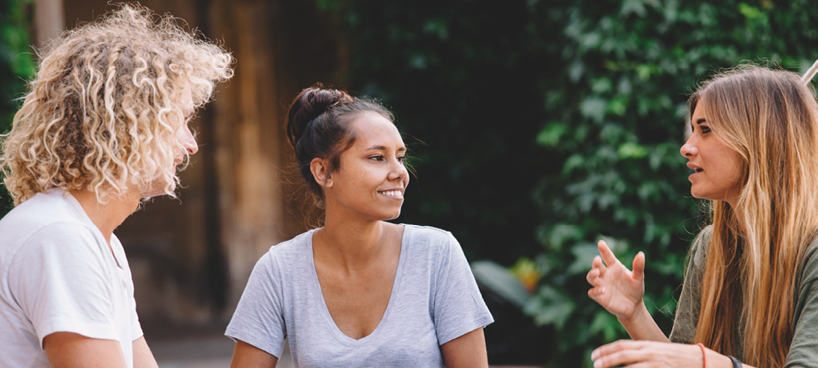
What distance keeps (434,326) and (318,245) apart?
440mm

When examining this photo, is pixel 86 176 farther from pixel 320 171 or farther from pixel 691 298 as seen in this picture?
pixel 691 298

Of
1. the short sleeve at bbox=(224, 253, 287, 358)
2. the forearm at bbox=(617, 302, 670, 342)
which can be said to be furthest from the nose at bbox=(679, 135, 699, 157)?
the short sleeve at bbox=(224, 253, 287, 358)

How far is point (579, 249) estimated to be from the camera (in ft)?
10.5

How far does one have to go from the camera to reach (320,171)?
2.02 meters

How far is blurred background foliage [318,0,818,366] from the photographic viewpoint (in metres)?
3.04

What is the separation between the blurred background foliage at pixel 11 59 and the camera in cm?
342

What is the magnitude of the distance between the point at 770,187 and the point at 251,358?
1.46m

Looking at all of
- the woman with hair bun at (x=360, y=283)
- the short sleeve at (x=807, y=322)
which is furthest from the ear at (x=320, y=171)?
the short sleeve at (x=807, y=322)

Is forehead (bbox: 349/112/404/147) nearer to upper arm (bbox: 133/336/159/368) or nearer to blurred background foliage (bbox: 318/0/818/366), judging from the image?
upper arm (bbox: 133/336/159/368)

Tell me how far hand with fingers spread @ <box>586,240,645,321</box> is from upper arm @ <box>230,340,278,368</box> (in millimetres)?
942

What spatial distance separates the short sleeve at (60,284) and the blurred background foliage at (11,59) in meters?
2.44

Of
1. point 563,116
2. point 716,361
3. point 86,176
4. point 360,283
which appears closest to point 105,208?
point 86,176

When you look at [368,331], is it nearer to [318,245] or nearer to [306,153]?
[318,245]

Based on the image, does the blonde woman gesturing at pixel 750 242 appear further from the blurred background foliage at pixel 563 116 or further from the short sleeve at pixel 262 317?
the blurred background foliage at pixel 563 116
